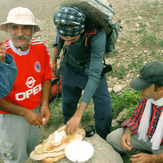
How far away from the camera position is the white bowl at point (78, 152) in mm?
2180

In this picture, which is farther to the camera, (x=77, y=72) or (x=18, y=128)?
(x=77, y=72)

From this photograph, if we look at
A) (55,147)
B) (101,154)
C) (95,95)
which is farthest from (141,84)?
(55,147)

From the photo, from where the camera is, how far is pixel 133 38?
6.82 m

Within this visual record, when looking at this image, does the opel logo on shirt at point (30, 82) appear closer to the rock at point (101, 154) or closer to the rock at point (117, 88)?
the rock at point (101, 154)

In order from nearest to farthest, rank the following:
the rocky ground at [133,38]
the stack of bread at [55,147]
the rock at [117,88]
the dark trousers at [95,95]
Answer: the stack of bread at [55,147], the dark trousers at [95,95], the rock at [117,88], the rocky ground at [133,38]

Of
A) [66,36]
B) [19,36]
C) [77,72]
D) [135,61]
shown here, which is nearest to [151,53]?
[135,61]

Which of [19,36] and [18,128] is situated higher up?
[19,36]

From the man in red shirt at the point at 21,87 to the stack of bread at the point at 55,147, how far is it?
28cm

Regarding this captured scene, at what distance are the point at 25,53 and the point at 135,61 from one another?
4.07 m

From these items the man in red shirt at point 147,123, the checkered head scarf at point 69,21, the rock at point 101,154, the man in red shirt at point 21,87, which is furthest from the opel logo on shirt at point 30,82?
the man in red shirt at point 147,123

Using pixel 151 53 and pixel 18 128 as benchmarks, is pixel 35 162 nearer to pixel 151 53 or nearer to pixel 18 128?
pixel 18 128

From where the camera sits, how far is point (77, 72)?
3.07 meters

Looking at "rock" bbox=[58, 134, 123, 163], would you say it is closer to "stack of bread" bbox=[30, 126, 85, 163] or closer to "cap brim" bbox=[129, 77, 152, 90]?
"stack of bread" bbox=[30, 126, 85, 163]

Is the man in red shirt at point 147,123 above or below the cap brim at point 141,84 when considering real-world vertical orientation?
below
